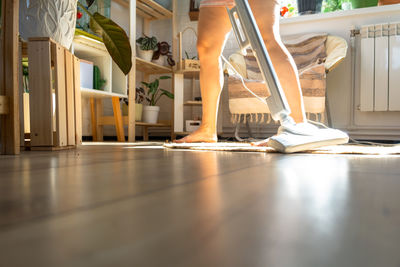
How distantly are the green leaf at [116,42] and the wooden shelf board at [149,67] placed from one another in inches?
50.5

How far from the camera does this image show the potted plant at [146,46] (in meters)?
2.87

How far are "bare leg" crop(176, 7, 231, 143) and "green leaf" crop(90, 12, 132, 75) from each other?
0.39 meters

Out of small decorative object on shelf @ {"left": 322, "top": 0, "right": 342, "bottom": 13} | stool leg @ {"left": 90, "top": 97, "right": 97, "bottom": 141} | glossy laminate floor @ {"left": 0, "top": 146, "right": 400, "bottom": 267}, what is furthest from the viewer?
small decorative object on shelf @ {"left": 322, "top": 0, "right": 342, "bottom": 13}

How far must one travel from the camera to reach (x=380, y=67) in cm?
274

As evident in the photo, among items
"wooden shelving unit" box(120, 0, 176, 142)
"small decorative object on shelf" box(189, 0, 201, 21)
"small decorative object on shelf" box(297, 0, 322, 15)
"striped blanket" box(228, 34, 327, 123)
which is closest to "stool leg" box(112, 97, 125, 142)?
"wooden shelving unit" box(120, 0, 176, 142)

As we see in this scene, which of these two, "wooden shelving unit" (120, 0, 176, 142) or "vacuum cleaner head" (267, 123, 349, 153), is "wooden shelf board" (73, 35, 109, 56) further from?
"vacuum cleaner head" (267, 123, 349, 153)

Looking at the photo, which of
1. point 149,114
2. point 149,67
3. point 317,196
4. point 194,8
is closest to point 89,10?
point 149,67

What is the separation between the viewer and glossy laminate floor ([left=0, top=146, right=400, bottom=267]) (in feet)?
0.56

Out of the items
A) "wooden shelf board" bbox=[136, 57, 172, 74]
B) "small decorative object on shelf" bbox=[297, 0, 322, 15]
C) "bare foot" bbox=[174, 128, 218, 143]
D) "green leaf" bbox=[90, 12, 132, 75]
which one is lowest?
"bare foot" bbox=[174, 128, 218, 143]

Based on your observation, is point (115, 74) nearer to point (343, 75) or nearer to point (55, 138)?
point (55, 138)

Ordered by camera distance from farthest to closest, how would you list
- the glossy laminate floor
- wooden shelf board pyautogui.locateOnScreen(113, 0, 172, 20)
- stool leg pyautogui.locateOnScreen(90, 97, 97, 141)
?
1. wooden shelf board pyautogui.locateOnScreen(113, 0, 172, 20)
2. stool leg pyautogui.locateOnScreen(90, 97, 97, 141)
3. the glossy laminate floor

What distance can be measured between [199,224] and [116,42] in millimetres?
1370

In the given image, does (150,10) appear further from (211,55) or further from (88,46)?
(211,55)

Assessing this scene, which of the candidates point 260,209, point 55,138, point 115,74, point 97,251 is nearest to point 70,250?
point 97,251
